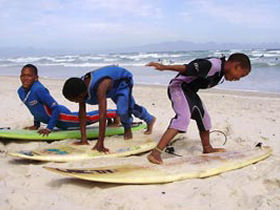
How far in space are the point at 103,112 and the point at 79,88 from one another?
14.4 inches

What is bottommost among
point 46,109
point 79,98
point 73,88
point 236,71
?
point 46,109

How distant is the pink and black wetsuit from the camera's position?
139 inches

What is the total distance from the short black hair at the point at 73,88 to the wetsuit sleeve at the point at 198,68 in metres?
1.16

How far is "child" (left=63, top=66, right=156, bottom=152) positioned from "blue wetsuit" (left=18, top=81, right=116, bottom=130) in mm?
432

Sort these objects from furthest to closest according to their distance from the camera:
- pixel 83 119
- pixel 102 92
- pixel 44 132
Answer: pixel 44 132, pixel 83 119, pixel 102 92

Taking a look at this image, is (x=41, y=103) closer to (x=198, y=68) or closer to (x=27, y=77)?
(x=27, y=77)

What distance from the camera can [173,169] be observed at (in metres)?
3.29

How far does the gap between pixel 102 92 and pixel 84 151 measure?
67 cm

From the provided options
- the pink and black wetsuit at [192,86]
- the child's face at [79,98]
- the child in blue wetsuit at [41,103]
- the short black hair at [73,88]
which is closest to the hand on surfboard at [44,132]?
the child in blue wetsuit at [41,103]

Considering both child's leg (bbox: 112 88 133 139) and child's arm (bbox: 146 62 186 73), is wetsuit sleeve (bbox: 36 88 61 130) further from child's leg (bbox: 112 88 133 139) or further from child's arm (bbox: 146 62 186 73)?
child's arm (bbox: 146 62 186 73)

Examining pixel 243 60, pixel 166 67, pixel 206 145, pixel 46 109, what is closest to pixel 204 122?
pixel 206 145

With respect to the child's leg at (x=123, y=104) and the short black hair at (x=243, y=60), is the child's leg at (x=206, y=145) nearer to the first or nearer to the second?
the short black hair at (x=243, y=60)

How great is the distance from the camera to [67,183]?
3018mm

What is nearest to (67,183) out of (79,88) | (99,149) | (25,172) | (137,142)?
(25,172)
